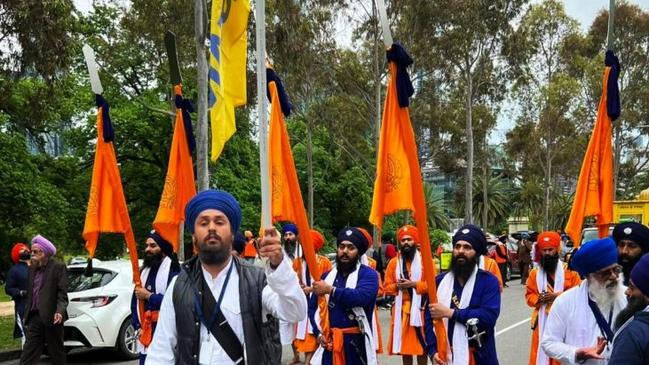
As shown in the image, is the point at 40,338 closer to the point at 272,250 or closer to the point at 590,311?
the point at 272,250

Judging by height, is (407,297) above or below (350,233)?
below

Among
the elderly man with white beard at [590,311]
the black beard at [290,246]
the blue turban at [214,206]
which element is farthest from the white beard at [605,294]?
the black beard at [290,246]

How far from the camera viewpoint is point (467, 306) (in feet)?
17.3

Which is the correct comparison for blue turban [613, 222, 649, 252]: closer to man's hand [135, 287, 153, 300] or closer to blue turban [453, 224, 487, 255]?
blue turban [453, 224, 487, 255]

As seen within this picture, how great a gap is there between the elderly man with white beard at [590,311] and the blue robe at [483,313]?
2.20ft

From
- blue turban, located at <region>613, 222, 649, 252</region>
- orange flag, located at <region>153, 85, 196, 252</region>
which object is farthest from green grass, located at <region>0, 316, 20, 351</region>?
blue turban, located at <region>613, 222, 649, 252</region>

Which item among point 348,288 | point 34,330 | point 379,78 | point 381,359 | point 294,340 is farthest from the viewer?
point 379,78

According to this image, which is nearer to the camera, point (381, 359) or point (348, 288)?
point (348, 288)

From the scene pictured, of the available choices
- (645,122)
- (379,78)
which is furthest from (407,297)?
(645,122)

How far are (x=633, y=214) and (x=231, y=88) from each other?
17.4 metres

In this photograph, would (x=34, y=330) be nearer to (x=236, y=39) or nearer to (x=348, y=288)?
(x=348, y=288)

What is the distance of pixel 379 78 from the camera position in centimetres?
2341

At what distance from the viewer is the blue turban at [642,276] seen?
304 centimetres

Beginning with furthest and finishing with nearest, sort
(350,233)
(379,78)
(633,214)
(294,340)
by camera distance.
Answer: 1. (379,78)
2. (633,214)
3. (294,340)
4. (350,233)
